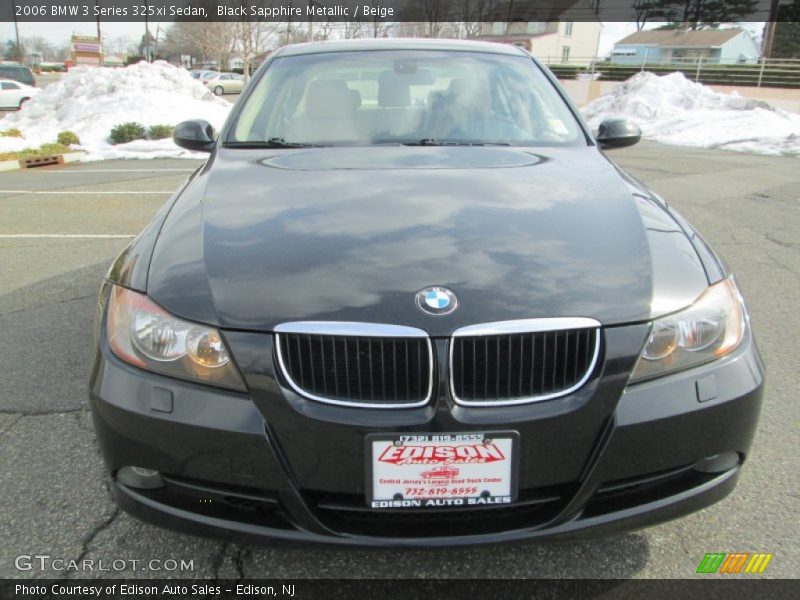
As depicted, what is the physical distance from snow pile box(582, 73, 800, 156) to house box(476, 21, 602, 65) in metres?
38.4

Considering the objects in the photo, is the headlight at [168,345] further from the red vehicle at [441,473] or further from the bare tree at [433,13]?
the bare tree at [433,13]

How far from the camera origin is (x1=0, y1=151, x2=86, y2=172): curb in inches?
464

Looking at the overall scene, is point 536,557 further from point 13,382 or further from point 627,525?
point 13,382

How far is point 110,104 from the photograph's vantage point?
59.7ft

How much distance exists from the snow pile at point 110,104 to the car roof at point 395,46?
42.9ft

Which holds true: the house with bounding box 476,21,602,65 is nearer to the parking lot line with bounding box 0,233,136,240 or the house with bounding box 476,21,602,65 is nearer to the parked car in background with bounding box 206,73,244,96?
the parked car in background with bounding box 206,73,244,96

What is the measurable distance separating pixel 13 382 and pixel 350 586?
7.08 ft

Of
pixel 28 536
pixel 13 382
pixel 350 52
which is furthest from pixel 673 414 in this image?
pixel 13 382

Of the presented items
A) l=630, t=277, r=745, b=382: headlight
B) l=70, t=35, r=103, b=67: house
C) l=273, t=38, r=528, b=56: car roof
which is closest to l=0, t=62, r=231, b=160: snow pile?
l=273, t=38, r=528, b=56: car roof

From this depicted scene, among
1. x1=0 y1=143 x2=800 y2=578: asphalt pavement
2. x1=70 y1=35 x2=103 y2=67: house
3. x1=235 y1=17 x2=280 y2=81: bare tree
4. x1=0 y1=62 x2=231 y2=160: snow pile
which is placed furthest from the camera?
x1=70 y1=35 x2=103 y2=67: house

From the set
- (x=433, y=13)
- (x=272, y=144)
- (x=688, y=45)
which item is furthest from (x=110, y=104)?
(x=688, y=45)

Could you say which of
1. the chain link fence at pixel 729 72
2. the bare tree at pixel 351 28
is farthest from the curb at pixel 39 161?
the bare tree at pixel 351 28

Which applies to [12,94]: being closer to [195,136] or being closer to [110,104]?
[110,104]

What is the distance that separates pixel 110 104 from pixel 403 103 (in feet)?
57.9
